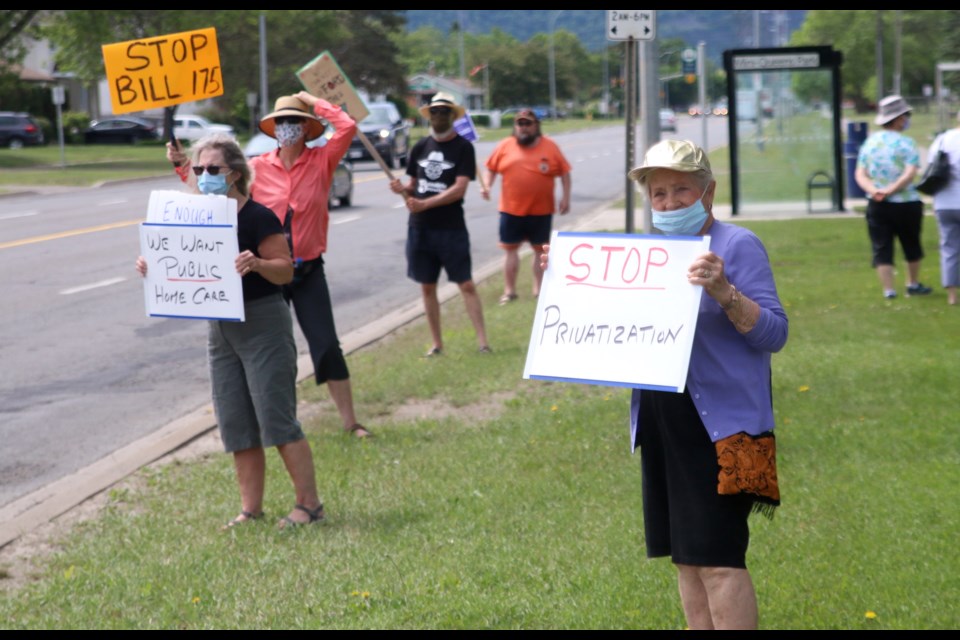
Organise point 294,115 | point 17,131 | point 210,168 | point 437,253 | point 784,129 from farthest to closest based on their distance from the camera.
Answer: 1. point 17,131
2. point 784,129
3. point 437,253
4. point 294,115
5. point 210,168

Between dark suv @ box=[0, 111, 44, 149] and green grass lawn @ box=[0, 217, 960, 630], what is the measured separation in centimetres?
4702

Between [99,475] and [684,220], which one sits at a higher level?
[684,220]

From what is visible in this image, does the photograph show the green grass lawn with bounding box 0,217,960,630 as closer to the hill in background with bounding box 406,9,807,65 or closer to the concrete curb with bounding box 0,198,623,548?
the concrete curb with bounding box 0,198,623,548

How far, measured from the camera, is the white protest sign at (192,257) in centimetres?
556

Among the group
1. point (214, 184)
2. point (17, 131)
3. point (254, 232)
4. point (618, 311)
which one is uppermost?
point (17, 131)

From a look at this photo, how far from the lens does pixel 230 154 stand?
5656 mm

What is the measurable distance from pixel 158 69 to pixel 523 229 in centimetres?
657

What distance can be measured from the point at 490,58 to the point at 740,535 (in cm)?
7594

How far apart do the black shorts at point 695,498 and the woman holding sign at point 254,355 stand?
7.53 ft

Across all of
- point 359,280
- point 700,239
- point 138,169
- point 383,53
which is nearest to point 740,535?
point 700,239

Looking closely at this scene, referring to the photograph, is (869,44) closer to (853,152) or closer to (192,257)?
(853,152)

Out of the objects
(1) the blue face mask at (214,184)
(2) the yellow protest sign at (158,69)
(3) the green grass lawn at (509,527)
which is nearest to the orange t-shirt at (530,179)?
(3) the green grass lawn at (509,527)

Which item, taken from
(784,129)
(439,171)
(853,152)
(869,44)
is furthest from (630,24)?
(869,44)

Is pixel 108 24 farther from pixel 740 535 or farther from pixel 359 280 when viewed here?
pixel 740 535
